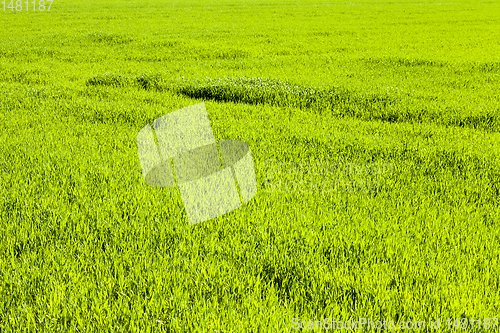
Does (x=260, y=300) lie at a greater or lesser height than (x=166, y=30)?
lesser

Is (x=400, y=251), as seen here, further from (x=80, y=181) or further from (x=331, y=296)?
(x=80, y=181)

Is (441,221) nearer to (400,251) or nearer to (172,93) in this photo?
(400,251)

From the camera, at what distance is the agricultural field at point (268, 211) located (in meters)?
2.49

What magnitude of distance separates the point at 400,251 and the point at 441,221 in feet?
3.04

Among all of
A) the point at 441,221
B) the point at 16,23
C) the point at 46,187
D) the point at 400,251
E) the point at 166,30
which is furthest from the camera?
the point at 16,23

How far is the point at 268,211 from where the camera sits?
149 inches

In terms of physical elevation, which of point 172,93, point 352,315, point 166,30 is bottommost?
point 352,315

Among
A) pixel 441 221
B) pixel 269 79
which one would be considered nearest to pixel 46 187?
pixel 441 221

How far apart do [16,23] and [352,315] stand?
31.7m

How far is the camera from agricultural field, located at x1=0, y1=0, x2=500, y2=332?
2.49 meters

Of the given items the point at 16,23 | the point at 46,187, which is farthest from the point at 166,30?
the point at 46,187

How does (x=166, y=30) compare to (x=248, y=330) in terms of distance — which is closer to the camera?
(x=248, y=330)

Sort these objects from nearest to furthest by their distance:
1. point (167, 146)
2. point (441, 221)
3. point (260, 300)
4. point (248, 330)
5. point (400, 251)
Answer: point (248, 330)
point (260, 300)
point (400, 251)
point (441, 221)
point (167, 146)

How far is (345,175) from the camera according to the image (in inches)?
194
